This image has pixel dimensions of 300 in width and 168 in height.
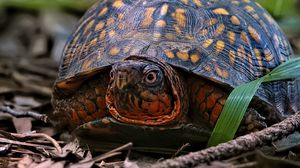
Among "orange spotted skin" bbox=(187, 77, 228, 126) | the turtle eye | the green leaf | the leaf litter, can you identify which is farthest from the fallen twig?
the turtle eye

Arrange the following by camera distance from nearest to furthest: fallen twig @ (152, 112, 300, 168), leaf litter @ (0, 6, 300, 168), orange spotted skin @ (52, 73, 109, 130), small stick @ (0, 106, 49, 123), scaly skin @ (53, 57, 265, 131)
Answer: fallen twig @ (152, 112, 300, 168) < leaf litter @ (0, 6, 300, 168) < scaly skin @ (53, 57, 265, 131) < orange spotted skin @ (52, 73, 109, 130) < small stick @ (0, 106, 49, 123)

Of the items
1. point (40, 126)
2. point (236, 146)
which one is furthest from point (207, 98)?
point (40, 126)

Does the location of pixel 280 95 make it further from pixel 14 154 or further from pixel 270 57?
pixel 14 154

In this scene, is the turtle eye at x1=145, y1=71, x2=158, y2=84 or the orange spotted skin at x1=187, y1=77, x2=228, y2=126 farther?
the orange spotted skin at x1=187, y1=77, x2=228, y2=126

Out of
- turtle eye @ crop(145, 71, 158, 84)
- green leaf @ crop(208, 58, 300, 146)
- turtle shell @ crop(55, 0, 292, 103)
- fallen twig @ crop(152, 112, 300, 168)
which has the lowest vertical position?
fallen twig @ crop(152, 112, 300, 168)

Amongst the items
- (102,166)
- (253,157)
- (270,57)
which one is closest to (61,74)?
(102,166)

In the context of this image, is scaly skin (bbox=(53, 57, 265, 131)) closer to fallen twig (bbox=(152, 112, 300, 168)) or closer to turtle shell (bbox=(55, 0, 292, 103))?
turtle shell (bbox=(55, 0, 292, 103))

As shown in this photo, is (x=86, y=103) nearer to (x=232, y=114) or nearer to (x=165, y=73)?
(x=165, y=73)

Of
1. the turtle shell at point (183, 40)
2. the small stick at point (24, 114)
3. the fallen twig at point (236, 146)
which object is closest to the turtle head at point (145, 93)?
the turtle shell at point (183, 40)
